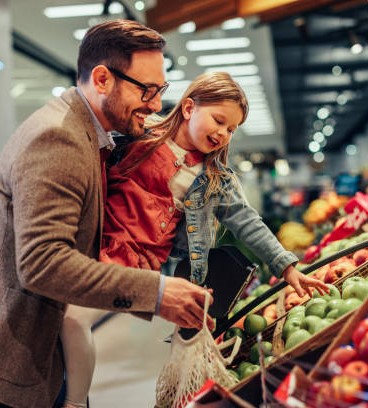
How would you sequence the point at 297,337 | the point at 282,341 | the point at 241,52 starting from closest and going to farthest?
the point at 297,337 < the point at 282,341 < the point at 241,52

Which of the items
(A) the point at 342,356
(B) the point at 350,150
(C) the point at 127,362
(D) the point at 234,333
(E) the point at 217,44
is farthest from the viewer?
(B) the point at 350,150

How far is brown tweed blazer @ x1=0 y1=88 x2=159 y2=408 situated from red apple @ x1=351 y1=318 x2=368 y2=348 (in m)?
0.50

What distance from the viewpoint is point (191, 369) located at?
1727mm

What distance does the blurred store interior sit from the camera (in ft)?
16.7

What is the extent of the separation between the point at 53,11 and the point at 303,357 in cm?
687

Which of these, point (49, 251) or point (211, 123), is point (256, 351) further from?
point (49, 251)

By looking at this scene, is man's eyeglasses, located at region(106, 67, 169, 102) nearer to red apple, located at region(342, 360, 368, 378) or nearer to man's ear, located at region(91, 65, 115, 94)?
man's ear, located at region(91, 65, 115, 94)

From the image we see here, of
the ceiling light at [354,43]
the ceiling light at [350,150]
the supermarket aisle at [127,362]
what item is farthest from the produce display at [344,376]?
the ceiling light at [350,150]

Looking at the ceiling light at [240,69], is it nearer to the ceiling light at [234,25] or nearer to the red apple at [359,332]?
the ceiling light at [234,25]

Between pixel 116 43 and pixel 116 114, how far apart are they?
20 cm

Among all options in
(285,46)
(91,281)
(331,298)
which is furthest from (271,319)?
(285,46)

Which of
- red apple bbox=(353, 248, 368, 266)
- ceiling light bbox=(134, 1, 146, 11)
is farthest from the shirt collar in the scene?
ceiling light bbox=(134, 1, 146, 11)

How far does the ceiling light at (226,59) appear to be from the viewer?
11.2 m

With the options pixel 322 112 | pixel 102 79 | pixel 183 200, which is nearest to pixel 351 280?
pixel 183 200
